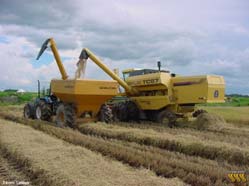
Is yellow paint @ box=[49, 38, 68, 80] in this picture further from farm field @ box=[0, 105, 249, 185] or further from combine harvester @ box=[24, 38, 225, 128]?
farm field @ box=[0, 105, 249, 185]

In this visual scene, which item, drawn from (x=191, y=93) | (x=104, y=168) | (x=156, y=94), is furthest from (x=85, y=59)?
(x=104, y=168)

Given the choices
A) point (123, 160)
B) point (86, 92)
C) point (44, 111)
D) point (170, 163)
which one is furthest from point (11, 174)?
point (44, 111)

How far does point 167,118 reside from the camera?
1388 centimetres

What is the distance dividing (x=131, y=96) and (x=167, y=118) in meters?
2.52

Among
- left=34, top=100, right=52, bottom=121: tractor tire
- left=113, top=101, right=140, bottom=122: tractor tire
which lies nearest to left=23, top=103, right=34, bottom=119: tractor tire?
left=34, top=100, right=52, bottom=121: tractor tire

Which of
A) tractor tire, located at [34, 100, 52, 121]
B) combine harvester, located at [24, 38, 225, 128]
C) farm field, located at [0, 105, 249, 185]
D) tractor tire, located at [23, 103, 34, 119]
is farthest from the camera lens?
tractor tire, located at [23, 103, 34, 119]

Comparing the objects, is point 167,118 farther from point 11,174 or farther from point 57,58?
point 11,174

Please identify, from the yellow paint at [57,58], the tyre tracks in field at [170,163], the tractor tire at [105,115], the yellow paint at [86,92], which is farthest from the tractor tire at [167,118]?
the tyre tracks in field at [170,163]

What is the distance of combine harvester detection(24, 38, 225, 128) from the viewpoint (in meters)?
13.1

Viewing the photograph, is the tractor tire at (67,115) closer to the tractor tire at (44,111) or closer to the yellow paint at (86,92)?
the yellow paint at (86,92)

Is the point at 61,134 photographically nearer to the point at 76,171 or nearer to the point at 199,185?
the point at 76,171

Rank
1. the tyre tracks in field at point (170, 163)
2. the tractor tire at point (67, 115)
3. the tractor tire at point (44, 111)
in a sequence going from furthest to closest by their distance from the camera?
the tractor tire at point (44, 111), the tractor tire at point (67, 115), the tyre tracks in field at point (170, 163)

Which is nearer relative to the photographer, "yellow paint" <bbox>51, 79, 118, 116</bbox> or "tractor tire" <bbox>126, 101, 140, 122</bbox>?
"yellow paint" <bbox>51, 79, 118, 116</bbox>

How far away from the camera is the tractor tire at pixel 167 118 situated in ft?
45.1
